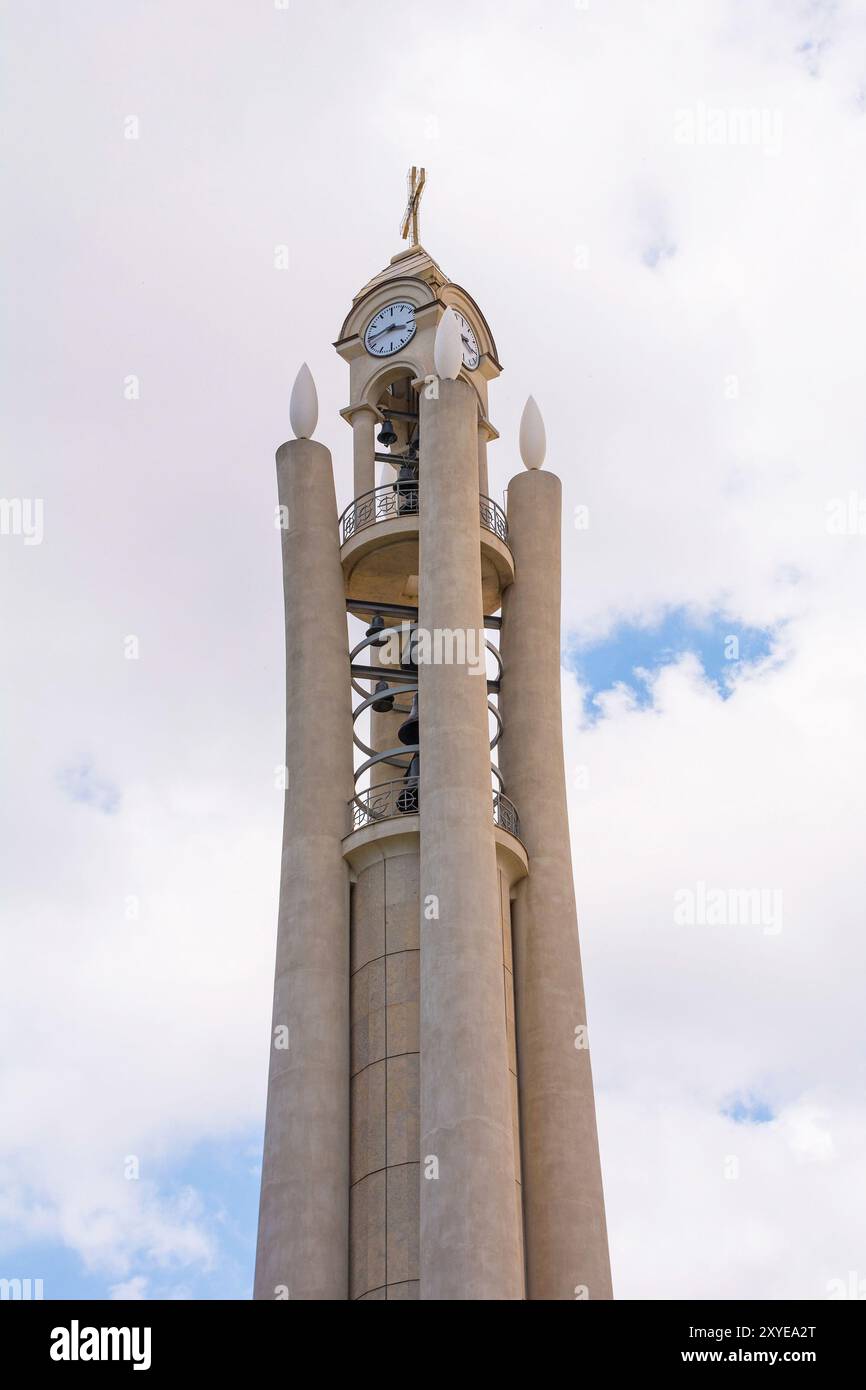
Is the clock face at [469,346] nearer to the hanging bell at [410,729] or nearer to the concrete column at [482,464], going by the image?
the concrete column at [482,464]

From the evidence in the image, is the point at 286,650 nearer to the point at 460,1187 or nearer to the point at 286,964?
the point at 286,964

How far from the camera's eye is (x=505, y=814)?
3947 cm

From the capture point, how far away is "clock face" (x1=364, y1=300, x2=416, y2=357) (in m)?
44.2

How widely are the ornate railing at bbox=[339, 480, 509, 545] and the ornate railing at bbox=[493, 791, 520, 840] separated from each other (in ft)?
19.4

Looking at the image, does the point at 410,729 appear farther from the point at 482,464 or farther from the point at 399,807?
the point at 482,464

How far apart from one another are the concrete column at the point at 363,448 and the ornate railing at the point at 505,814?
7778 millimetres

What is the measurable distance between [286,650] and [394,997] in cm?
781

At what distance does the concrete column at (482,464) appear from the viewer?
1706 inches

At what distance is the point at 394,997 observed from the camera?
36.5 m

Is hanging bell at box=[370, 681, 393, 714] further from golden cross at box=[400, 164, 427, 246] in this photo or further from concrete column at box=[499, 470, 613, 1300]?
golden cross at box=[400, 164, 427, 246]

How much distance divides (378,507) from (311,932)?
32.8 feet

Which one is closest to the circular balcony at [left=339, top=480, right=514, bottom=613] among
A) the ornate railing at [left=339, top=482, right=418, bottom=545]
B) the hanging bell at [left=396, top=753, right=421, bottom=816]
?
the ornate railing at [left=339, top=482, right=418, bottom=545]

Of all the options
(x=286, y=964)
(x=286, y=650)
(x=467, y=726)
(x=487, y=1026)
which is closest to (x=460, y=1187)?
(x=487, y=1026)

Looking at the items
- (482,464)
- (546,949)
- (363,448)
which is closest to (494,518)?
(482,464)
